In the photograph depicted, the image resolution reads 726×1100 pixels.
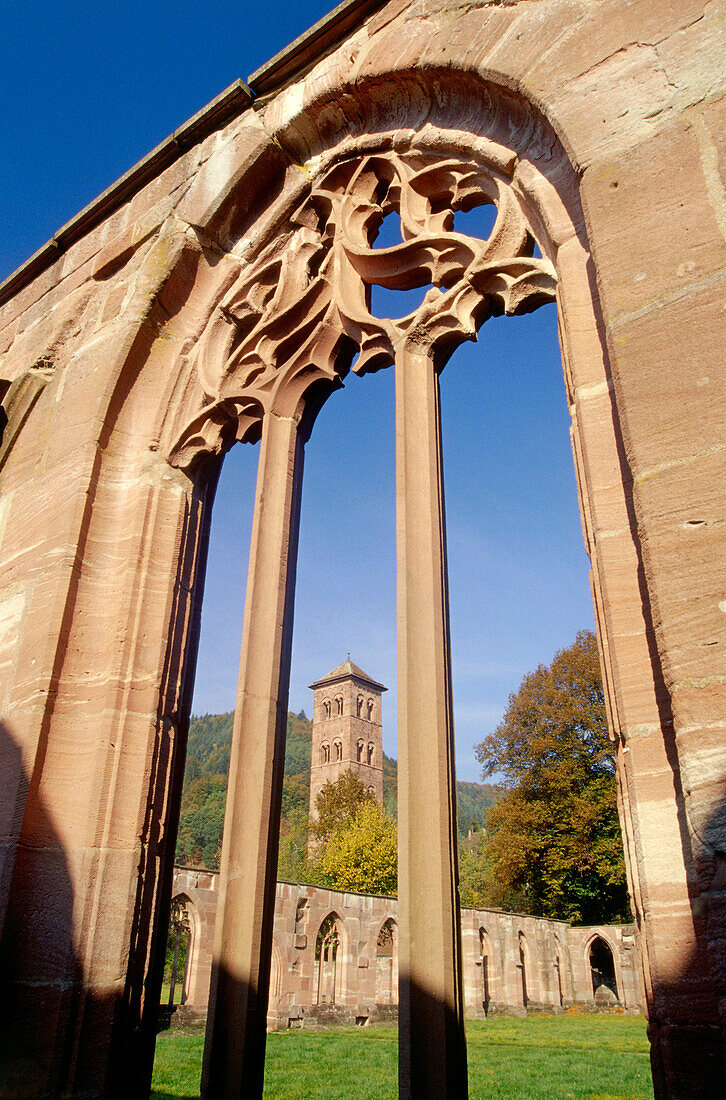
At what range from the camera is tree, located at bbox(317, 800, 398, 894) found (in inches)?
1435

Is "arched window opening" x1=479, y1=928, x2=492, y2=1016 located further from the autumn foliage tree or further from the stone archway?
the stone archway

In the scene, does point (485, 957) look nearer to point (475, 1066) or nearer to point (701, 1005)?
point (475, 1066)

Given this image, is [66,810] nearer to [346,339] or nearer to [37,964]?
[37,964]

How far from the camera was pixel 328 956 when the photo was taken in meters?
21.8

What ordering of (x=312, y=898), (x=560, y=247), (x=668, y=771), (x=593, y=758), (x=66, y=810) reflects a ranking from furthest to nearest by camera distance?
(x=593, y=758), (x=312, y=898), (x=66, y=810), (x=560, y=247), (x=668, y=771)

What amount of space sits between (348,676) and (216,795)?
66.1 ft

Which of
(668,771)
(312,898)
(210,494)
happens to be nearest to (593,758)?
(312,898)

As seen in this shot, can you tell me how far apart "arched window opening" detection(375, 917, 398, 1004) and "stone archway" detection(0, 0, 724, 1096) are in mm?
21390

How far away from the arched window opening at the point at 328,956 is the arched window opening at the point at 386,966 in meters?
1.44

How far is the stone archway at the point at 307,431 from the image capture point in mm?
1772

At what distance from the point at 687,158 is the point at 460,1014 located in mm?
2333

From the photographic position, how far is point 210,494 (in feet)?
12.8

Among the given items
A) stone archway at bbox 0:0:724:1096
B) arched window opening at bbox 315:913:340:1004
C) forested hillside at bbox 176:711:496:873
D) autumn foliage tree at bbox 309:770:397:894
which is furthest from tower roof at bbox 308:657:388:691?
stone archway at bbox 0:0:724:1096

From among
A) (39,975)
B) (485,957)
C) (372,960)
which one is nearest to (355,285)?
(39,975)
